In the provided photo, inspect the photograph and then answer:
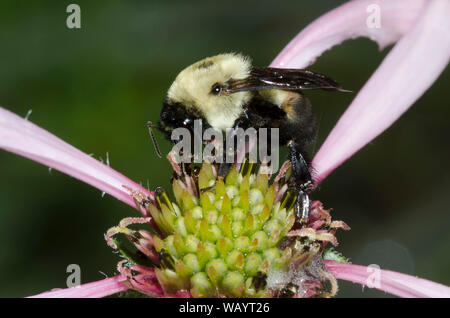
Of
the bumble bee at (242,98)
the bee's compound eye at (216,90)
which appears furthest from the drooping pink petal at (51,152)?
the bee's compound eye at (216,90)

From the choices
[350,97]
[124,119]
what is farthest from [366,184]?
[124,119]

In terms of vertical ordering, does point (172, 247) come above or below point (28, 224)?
below

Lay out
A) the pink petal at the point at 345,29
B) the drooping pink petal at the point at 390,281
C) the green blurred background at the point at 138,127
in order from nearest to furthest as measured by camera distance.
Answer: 1. the drooping pink petal at the point at 390,281
2. the pink petal at the point at 345,29
3. the green blurred background at the point at 138,127

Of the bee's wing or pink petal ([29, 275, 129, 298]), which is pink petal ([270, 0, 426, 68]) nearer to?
the bee's wing

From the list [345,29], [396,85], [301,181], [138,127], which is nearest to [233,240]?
[301,181]

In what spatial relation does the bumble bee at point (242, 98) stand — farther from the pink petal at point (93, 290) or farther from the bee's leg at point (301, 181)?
the pink petal at point (93, 290)
